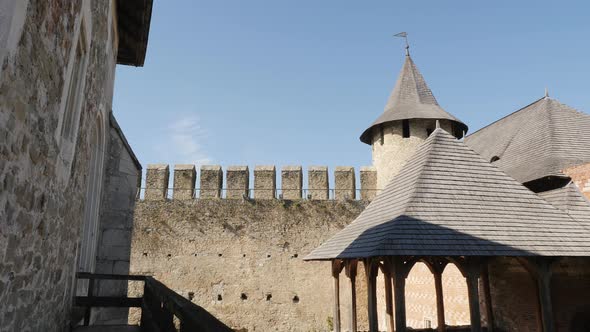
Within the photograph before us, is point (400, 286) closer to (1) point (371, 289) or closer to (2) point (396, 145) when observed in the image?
(1) point (371, 289)

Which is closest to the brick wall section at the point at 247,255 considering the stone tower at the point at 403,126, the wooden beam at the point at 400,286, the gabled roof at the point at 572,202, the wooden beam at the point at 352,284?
the stone tower at the point at 403,126

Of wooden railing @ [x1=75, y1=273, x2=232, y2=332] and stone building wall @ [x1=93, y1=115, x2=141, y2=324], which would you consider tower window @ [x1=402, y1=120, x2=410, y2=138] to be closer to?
stone building wall @ [x1=93, y1=115, x2=141, y2=324]

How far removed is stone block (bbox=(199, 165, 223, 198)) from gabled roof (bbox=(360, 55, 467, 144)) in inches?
229

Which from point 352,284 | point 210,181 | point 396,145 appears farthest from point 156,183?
point 396,145

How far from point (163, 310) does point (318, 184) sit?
11.6 meters

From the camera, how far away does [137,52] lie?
7387 millimetres

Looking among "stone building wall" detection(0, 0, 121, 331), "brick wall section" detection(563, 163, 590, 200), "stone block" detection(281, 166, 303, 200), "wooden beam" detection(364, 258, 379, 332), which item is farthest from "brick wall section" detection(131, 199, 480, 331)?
"stone building wall" detection(0, 0, 121, 331)

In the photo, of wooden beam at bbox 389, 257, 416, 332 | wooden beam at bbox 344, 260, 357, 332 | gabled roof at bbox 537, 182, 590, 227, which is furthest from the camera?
wooden beam at bbox 344, 260, 357, 332

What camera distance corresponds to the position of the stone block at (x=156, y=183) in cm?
1384

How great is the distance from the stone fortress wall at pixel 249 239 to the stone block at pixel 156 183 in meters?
0.03

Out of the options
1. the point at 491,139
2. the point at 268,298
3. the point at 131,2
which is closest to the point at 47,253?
the point at 131,2

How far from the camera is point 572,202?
28.2 ft

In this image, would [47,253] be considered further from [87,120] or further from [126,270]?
[126,270]

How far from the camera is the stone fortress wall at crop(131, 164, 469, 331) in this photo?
13461 mm
